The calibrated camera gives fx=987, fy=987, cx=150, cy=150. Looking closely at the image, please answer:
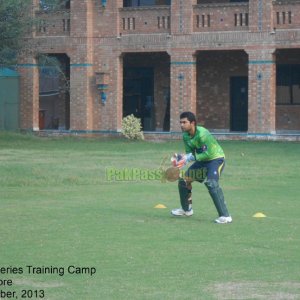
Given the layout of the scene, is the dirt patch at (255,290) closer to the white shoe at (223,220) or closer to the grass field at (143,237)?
the grass field at (143,237)

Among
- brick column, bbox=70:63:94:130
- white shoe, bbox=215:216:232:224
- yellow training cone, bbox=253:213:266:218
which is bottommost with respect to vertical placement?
yellow training cone, bbox=253:213:266:218

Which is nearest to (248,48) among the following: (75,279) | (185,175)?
(185,175)

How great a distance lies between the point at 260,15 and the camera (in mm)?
38625

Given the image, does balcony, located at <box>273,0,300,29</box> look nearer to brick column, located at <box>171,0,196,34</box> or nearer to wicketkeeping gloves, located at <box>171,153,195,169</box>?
brick column, located at <box>171,0,196,34</box>

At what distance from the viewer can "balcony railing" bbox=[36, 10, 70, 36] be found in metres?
42.3

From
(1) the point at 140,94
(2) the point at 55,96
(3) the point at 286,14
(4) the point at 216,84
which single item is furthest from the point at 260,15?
(2) the point at 55,96

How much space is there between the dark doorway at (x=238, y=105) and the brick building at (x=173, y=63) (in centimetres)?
4

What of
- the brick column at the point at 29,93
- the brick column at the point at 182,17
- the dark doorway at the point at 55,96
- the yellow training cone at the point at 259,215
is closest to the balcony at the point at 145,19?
the brick column at the point at 182,17

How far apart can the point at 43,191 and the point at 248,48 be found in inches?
755

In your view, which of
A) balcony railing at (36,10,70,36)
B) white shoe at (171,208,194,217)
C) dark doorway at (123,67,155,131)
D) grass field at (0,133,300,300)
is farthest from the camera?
dark doorway at (123,67,155,131)

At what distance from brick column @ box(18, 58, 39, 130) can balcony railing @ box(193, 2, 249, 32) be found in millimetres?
7662

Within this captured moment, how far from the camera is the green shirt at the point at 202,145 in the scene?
1543cm

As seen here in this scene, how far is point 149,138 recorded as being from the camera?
41.5m

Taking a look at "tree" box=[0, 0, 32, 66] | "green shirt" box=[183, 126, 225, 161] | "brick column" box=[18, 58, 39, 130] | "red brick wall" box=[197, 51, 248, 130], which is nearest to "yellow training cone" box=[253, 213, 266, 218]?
"green shirt" box=[183, 126, 225, 161]
